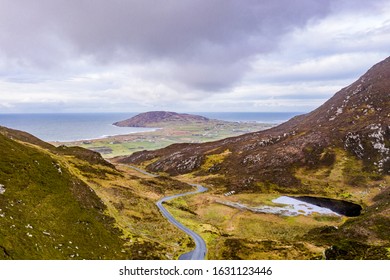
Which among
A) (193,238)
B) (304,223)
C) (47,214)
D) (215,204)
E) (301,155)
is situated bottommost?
(304,223)

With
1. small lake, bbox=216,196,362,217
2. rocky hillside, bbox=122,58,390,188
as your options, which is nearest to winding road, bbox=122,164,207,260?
small lake, bbox=216,196,362,217

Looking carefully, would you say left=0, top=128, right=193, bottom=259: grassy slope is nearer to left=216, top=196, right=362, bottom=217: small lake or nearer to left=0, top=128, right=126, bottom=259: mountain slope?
left=0, top=128, right=126, bottom=259: mountain slope

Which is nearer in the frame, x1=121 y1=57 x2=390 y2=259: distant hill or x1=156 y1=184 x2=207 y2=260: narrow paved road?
x1=156 y1=184 x2=207 y2=260: narrow paved road

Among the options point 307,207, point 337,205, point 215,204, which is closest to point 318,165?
point 337,205

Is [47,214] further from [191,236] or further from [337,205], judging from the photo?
[337,205]

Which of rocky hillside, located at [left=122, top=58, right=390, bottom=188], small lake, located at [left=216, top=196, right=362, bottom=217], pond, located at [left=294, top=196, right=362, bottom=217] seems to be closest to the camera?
small lake, located at [left=216, top=196, right=362, bottom=217]

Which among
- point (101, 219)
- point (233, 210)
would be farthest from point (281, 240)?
point (101, 219)

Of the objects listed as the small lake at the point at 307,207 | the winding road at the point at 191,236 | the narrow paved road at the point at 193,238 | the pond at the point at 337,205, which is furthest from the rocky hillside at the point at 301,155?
the narrow paved road at the point at 193,238

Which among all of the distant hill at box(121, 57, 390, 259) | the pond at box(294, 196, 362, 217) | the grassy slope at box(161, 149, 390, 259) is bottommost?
the pond at box(294, 196, 362, 217)

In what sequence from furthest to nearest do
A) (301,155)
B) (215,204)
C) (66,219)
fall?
(301,155), (215,204), (66,219)

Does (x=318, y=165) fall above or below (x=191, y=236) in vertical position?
above
